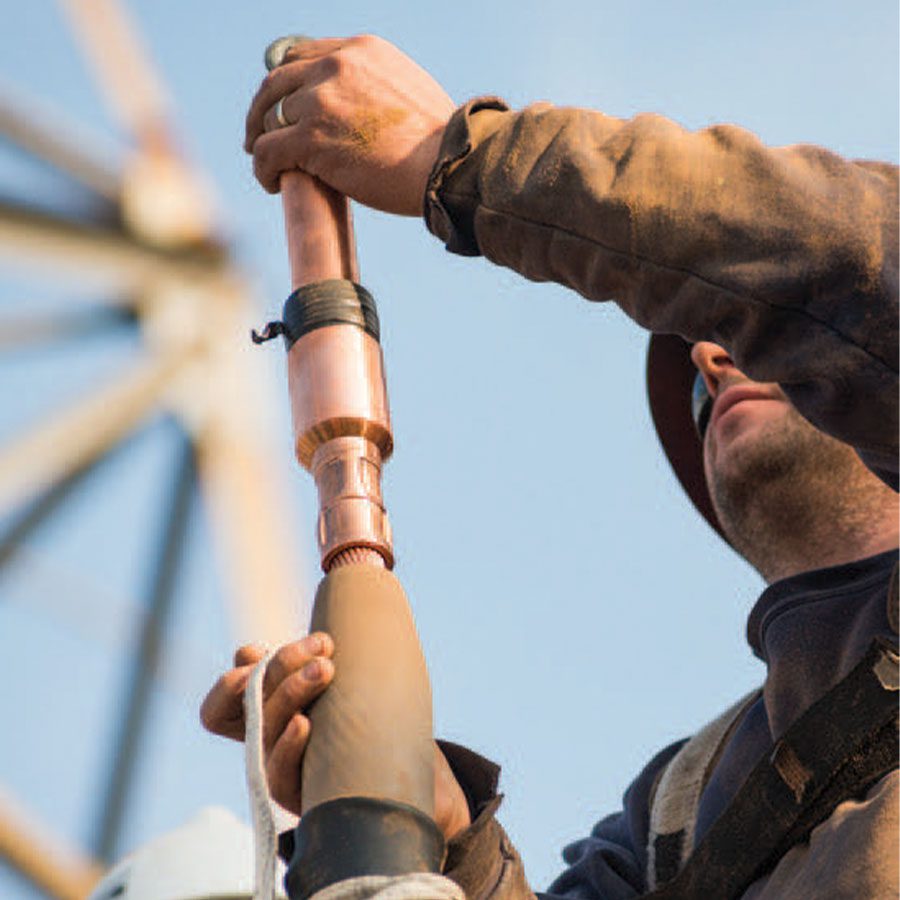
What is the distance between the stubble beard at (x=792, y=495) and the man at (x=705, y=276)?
51cm

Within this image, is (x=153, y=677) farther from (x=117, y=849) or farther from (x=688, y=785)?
(x=688, y=785)

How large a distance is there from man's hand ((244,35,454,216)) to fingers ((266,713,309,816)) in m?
0.75

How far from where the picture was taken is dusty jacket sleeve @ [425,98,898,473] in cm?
255

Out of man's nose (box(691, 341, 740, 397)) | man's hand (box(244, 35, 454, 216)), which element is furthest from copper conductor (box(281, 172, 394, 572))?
man's nose (box(691, 341, 740, 397))

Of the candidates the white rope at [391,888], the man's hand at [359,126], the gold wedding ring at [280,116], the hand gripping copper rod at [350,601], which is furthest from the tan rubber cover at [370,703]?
the gold wedding ring at [280,116]

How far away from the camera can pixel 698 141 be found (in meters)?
2.64

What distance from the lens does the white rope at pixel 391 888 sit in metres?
2.04

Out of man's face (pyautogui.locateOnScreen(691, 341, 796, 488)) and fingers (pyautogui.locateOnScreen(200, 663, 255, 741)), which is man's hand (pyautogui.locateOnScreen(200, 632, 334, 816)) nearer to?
fingers (pyautogui.locateOnScreen(200, 663, 255, 741))

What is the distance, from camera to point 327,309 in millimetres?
2617

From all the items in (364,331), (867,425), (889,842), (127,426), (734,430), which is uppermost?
(127,426)

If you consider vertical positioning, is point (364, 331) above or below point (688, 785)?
above

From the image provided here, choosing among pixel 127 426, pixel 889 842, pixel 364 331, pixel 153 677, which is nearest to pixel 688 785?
pixel 889 842

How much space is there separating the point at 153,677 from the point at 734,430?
14.0 feet

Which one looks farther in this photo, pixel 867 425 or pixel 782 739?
pixel 782 739
